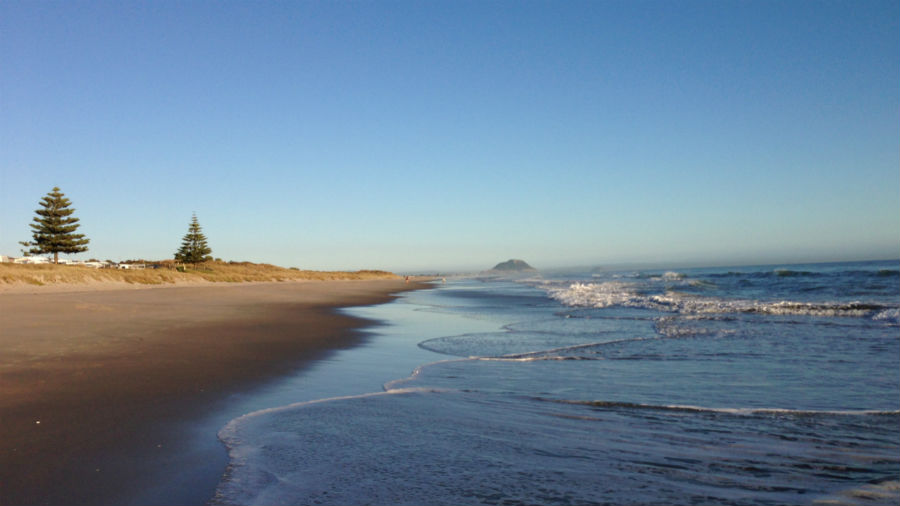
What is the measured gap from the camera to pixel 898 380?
628 cm

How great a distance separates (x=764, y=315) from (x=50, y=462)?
1551cm

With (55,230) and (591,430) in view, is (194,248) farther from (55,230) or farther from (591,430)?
(591,430)

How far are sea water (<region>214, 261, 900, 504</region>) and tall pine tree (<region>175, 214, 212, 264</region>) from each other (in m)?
59.0

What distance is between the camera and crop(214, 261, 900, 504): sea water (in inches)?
123

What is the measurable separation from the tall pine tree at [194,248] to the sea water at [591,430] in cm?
5897

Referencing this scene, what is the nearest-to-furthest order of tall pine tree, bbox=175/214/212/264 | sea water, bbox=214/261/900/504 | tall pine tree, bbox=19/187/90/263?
sea water, bbox=214/261/900/504 < tall pine tree, bbox=19/187/90/263 < tall pine tree, bbox=175/214/212/264

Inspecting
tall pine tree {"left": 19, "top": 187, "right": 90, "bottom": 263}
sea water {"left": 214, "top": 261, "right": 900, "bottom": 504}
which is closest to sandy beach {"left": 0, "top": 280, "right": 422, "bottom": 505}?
sea water {"left": 214, "top": 261, "right": 900, "bottom": 504}

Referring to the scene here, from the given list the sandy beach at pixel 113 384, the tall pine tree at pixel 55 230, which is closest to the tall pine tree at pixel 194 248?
the tall pine tree at pixel 55 230

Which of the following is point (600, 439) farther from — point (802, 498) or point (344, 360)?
point (344, 360)

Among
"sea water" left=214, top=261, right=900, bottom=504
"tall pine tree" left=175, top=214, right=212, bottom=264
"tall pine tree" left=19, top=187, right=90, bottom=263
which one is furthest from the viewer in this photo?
"tall pine tree" left=175, top=214, right=212, bottom=264

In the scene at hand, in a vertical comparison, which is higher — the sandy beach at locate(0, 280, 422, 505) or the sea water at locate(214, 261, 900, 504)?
the sandy beach at locate(0, 280, 422, 505)

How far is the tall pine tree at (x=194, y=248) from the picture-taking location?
6097 centimetres

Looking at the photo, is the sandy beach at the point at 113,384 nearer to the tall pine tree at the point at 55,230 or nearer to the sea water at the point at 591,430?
the sea water at the point at 591,430

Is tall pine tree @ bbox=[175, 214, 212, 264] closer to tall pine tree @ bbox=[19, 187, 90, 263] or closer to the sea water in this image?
tall pine tree @ bbox=[19, 187, 90, 263]
